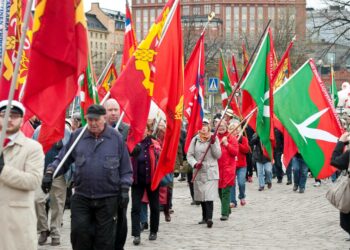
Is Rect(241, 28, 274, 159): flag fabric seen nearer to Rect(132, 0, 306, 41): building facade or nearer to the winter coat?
the winter coat

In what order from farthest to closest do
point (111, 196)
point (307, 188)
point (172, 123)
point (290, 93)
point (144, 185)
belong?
point (307, 188) → point (290, 93) → point (144, 185) → point (172, 123) → point (111, 196)

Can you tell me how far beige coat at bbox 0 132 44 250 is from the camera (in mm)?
6566

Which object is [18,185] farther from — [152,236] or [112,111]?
[152,236]

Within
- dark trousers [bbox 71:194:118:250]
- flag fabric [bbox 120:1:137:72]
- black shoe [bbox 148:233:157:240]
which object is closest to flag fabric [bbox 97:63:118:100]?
flag fabric [bbox 120:1:137:72]

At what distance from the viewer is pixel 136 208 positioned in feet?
38.5

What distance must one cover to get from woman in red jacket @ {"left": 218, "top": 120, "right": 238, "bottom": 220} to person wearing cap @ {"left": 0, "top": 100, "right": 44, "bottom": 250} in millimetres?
7959

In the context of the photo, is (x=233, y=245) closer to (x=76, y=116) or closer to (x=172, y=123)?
(x=172, y=123)

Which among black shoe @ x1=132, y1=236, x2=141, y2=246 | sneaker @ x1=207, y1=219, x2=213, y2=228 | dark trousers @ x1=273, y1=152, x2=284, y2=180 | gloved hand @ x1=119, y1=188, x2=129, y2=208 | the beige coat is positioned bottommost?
dark trousers @ x1=273, y1=152, x2=284, y2=180

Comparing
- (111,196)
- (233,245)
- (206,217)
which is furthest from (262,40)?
(111,196)

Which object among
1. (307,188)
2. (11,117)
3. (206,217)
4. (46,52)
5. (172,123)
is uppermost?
(46,52)

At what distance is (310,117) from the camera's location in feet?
40.9

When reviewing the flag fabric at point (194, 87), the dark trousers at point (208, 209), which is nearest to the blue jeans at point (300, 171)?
the flag fabric at point (194, 87)

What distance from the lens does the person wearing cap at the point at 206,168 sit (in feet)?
44.6

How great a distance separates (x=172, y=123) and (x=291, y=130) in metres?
2.31
